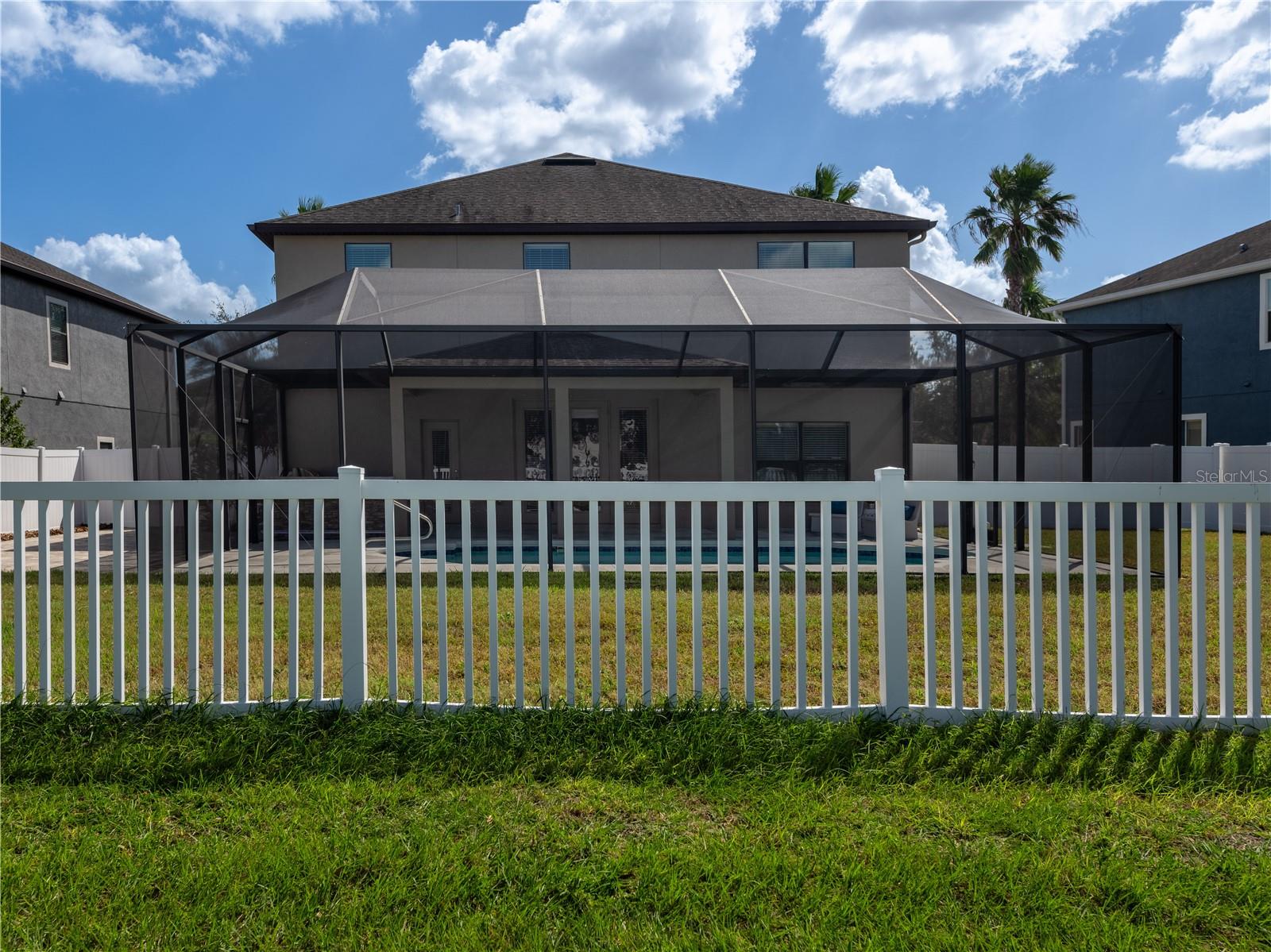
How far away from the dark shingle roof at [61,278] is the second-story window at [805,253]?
11326 mm

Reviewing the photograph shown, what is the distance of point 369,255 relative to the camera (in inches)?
623

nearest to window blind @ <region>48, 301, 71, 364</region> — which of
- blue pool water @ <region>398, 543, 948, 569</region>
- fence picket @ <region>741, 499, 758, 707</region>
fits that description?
blue pool water @ <region>398, 543, 948, 569</region>

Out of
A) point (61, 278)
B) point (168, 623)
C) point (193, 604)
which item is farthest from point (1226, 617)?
point (61, 278)

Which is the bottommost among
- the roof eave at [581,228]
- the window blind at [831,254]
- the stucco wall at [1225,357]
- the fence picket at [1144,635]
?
the fence picket at [1144,635]

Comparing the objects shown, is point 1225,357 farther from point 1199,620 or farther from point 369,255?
point 369,255

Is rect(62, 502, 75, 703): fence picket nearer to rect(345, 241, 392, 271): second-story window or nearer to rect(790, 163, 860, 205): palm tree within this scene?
rect(345, 241, 392, 271): second-story window

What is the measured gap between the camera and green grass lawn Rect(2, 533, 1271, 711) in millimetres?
4074

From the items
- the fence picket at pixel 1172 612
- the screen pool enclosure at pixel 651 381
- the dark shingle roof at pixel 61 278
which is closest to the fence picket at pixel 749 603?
the fence picket at pixel 1172 612

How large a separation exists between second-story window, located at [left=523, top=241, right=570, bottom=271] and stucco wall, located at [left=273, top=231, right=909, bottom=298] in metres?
0.08

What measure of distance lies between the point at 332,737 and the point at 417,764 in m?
0.45

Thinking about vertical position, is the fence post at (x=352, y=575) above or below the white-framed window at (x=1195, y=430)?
below

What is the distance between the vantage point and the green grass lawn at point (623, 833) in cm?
191

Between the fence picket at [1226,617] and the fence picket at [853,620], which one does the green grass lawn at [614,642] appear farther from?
the fence picket at [853,620]

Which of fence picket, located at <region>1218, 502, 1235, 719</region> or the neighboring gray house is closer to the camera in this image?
fence picket, located at <region>1218, 502, 1235, 719</region>
